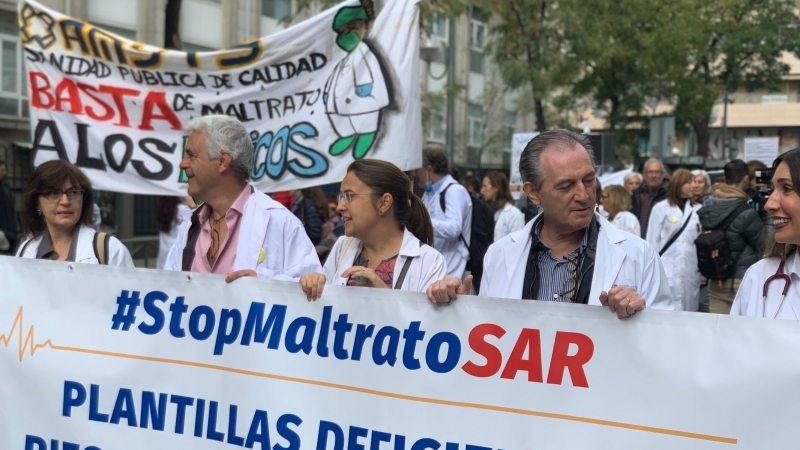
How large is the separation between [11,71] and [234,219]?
53.4ft

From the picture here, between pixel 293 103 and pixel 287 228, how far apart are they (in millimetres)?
2431

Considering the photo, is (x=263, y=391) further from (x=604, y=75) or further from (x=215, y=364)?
(x=604, y=75)

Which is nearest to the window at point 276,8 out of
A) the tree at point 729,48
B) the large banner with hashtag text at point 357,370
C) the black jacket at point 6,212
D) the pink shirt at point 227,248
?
the tree at point 729,48

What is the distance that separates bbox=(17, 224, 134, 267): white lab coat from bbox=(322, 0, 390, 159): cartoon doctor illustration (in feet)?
6.60

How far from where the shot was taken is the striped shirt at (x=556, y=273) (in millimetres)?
3168

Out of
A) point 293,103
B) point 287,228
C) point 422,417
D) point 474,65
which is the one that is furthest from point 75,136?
point 474,65

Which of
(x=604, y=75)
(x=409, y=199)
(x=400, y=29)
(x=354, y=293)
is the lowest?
(x=354, y=293)

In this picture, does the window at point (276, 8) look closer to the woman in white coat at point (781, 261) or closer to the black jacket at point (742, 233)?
the black jacket at point (742, 233)

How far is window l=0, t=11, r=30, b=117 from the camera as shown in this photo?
18223mm

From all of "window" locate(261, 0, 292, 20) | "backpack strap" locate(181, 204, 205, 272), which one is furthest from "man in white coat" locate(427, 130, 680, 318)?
"window" locate(261, 0, 292, 20)

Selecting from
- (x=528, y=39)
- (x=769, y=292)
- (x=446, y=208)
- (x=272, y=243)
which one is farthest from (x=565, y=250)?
(x=528, y=39)

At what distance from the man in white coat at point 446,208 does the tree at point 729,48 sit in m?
20.5

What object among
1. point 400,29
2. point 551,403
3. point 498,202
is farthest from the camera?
point 498,202

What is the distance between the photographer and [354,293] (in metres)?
3.30
